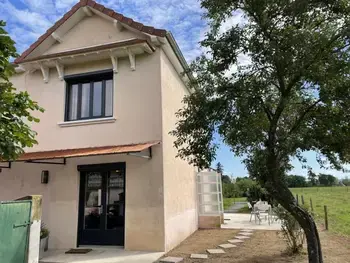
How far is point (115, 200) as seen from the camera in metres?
12.5

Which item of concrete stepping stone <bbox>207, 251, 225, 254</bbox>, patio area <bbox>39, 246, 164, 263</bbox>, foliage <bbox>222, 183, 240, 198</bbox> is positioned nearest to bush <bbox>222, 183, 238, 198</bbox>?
foliage <bbox>222, 183, 240, 198</bbox>

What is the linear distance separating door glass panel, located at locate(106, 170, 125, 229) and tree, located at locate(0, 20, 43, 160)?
4367mm

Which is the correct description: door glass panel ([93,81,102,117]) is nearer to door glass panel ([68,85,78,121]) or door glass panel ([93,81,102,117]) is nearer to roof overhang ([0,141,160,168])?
door glass panel ([68,85,78,121])

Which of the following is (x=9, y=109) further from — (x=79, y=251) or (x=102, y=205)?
(x=79, y=251)

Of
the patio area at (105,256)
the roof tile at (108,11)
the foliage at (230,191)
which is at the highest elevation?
the roof tile at (108,11)

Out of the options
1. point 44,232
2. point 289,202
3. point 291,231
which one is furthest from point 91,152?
point 291,231

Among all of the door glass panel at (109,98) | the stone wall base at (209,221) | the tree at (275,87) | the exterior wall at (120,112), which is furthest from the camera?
the stone wall base at (209,221)

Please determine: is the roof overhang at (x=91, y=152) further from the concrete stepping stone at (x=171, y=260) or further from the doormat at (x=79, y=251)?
the concrete stepping stone at (x=171, y=260)

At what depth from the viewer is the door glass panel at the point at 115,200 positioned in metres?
12.3

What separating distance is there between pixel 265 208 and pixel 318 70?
14332mm

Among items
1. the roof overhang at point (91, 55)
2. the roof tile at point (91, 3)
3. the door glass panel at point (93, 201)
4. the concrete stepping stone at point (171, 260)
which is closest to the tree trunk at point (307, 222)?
the concrete stepping stone at point (171, 260)

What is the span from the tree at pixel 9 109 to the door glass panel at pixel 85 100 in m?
4.63

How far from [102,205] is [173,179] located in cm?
328

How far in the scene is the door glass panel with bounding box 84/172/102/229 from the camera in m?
12.5
